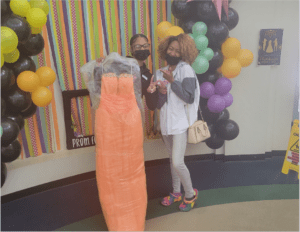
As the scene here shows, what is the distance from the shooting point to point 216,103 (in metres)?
2.42

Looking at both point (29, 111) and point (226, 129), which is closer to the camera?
point (29, 111)

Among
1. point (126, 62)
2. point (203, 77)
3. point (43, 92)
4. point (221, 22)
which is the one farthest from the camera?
point (203, 77)

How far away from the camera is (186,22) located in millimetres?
2396

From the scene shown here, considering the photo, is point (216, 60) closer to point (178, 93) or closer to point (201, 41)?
point (201, 41)

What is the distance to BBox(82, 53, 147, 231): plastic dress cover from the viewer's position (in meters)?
1.76

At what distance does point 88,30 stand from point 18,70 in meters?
0.99

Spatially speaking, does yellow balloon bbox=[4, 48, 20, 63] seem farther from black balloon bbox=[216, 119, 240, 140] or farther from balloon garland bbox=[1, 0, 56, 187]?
black balloon bbox=[216, 119, 240, 140]

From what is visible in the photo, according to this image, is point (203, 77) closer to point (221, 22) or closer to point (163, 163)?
point (221, 22)

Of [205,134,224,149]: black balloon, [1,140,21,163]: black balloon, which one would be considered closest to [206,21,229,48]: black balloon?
[205,134,224,149]: black balloon

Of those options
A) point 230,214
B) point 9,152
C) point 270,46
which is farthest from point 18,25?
point 270,46

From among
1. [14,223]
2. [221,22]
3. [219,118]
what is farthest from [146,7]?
[14,223]

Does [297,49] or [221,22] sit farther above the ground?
[221,22]

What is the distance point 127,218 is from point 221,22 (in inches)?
74.1

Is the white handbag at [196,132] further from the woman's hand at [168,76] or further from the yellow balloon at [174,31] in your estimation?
the yellow balloon at [174,31]
